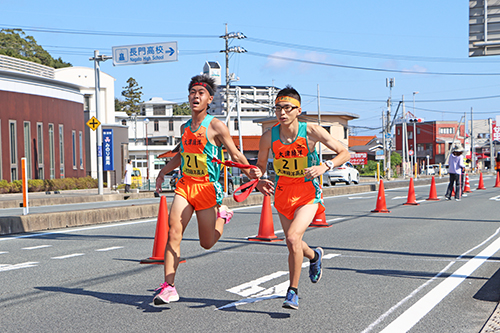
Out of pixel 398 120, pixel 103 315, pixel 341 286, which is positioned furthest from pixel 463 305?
pixel 398 120

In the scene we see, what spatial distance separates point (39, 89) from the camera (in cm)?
3353

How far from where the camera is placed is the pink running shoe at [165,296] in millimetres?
5066

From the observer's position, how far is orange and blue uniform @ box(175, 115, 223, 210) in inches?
212

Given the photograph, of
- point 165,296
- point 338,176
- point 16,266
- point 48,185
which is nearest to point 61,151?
point 48,185

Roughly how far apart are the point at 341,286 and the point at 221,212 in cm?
162

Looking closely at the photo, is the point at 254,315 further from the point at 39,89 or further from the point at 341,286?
the point at 39,89

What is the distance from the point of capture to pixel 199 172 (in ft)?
17.8

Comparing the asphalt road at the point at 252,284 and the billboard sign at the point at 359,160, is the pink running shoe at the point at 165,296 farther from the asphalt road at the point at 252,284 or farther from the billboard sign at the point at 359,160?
the billboard sign at the point at 359,160

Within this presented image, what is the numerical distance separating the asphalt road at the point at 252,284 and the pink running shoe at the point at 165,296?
10cm

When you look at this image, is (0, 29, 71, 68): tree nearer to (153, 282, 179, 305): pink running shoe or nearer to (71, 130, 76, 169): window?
(71, 130, 76, 169): window

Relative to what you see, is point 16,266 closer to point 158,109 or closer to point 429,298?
point 429,298

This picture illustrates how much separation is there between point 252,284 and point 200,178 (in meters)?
1.50

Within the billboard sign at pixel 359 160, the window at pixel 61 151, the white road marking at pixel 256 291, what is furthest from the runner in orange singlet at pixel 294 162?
the billboard sign at pixel 359 160

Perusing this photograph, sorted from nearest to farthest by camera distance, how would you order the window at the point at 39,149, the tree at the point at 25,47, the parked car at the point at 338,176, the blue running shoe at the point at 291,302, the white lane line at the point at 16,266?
the blue running shoe at the point at 291,302
the white lane line at the point at 16,266
the window at the point at 39,149
the parked car at the point at 338,176
the tree at the point at 25,47
